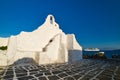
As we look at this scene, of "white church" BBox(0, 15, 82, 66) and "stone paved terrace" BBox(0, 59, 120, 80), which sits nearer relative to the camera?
"stone paved terrace" BBox(0, 59, 120, 80)

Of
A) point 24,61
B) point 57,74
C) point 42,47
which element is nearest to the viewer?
point 57,74

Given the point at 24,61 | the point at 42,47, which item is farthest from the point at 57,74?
the point at 42,47

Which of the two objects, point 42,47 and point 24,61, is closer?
point 24,61

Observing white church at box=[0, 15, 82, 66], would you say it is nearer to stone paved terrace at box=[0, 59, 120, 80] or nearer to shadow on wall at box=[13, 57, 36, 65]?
shadow on wall at box=[13, 57, 36, 65]

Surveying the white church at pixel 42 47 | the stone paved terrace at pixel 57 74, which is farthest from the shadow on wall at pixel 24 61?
the stone paved terrace at pixel 57 74

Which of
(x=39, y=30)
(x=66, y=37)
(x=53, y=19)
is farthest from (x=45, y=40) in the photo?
(x=53, y=19)

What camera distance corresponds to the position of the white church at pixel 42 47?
1334cm

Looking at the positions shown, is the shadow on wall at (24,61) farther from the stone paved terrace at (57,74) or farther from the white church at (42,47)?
the stone paved terrace at (57,74)

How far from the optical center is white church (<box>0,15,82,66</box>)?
13336 millimetres

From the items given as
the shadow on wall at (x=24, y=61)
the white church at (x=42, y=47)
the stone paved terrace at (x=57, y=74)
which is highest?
the white church at (x=42, y=47)

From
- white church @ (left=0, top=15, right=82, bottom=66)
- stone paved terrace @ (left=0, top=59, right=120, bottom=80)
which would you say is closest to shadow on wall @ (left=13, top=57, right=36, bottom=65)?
white church @ (left=0, top=15, right=82, bottom=66)

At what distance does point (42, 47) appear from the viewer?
1633 cm

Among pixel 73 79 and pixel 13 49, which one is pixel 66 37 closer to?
pixel 13 49

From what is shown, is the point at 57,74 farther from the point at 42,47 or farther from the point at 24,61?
the point at 42,47
